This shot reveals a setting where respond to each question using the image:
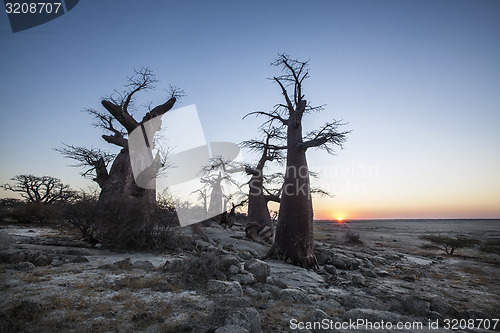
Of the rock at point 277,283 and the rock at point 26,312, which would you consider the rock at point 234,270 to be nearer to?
the rock at point 277,283

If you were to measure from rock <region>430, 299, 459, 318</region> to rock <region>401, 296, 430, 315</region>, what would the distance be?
12 cm

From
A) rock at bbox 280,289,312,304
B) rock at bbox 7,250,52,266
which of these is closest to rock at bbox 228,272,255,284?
rock at bbox 280,289,312,304

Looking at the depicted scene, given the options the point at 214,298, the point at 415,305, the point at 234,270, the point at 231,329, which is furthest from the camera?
the point at 234,270

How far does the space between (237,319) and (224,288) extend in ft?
4.03

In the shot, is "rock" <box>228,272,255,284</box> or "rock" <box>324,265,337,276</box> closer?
"rock" <box>228,272,255,284</box>

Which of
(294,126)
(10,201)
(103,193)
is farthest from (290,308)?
(10,201)

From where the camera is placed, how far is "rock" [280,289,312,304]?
3.32 meters

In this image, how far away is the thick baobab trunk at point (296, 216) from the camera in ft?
20.1

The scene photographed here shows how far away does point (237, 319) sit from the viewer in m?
2.25

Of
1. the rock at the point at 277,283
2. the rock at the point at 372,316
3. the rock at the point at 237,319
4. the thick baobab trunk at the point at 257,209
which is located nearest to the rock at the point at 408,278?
the rock at the point at 372,316

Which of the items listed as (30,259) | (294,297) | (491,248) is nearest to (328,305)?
(294,297)

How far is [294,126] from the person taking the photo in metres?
7.01

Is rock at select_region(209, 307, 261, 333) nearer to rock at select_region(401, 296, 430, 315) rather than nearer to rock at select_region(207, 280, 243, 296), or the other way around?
rock at select_region(207, 280, 243, 296)

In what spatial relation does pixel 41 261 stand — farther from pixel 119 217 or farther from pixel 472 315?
pixel 472 315
